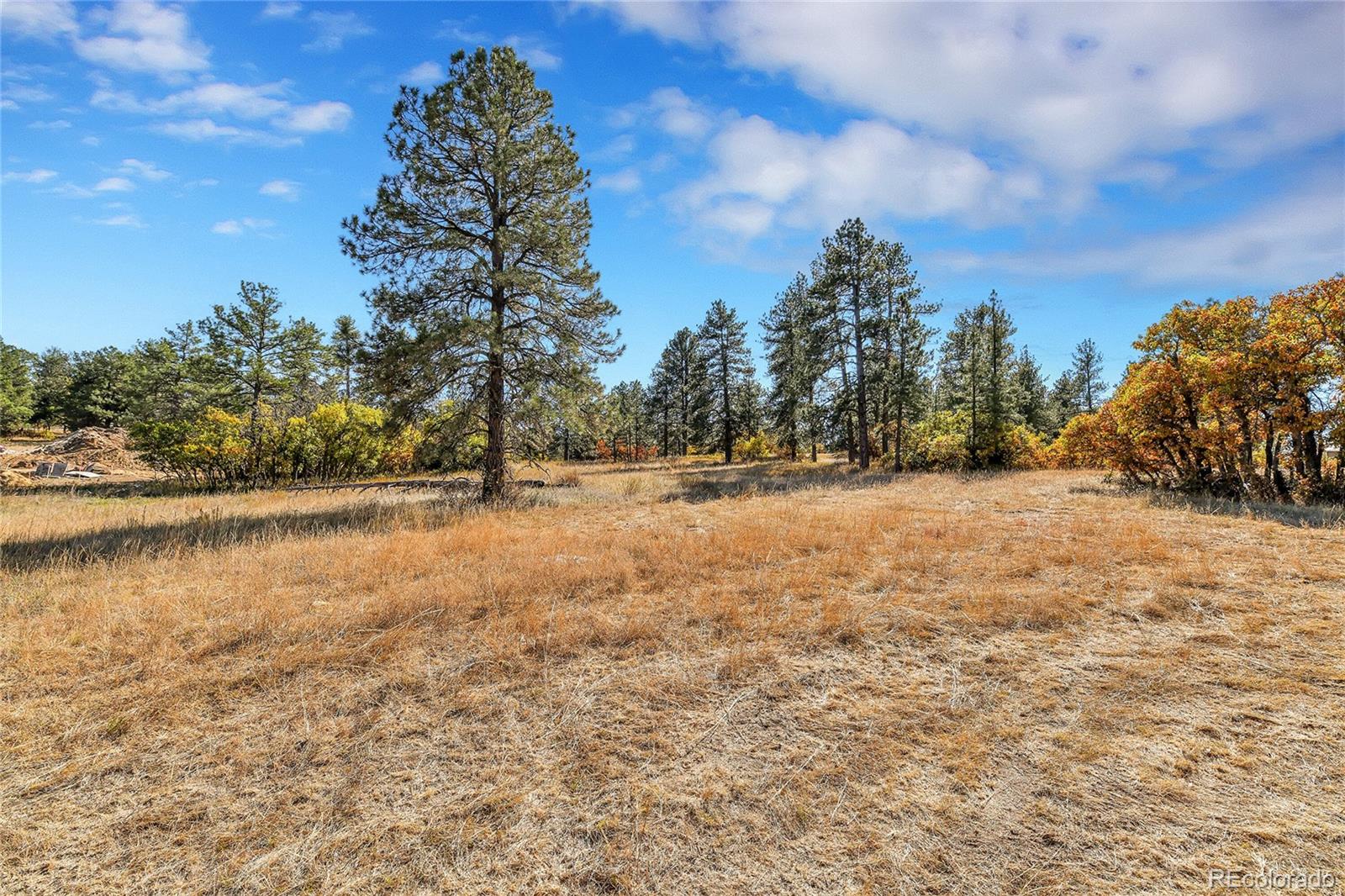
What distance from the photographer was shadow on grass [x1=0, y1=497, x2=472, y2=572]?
305 inches

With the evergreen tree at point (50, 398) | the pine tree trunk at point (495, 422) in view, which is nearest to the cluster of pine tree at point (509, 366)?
the pine tree trunk at point (495, 422)

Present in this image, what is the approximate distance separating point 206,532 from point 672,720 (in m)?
11.0

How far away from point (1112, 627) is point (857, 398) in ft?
66.7

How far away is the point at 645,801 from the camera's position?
9.61 feet

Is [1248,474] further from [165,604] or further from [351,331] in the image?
[351,331]

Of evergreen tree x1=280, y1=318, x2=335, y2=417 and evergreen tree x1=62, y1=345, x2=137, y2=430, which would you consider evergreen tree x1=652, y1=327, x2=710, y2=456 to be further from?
evergreen tree x1=62, y1=345, x2=137, y2=430

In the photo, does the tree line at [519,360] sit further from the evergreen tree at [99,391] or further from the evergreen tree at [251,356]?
the evergreen tree at [99,391]

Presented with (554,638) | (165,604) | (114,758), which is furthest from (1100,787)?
(165,604)

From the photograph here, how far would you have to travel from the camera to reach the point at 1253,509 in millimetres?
10617

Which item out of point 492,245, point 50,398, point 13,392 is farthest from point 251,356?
point 50,398

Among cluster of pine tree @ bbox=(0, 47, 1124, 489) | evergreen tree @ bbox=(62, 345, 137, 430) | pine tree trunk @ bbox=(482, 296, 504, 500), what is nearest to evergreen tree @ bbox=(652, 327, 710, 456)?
cluster of pine tree @ bbox=(0, 47, 1124, 489)

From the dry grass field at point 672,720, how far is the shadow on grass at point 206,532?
268 mm

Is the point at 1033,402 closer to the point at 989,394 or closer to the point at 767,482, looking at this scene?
the point at 989,394

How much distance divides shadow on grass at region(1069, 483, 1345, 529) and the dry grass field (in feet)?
7.15
